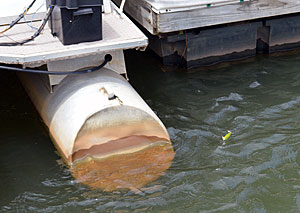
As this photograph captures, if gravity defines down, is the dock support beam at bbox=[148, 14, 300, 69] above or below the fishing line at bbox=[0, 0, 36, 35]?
below

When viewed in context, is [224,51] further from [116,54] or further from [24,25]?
[24,25]

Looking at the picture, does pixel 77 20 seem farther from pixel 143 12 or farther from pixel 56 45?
pixel 143 12

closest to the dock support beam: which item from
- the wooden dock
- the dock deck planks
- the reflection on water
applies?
the wooden dock

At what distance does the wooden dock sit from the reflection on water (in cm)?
203

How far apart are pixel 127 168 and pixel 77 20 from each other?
1.73 metres

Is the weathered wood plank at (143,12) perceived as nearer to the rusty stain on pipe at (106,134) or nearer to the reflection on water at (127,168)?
the rusty stain on pipe at (106,134)

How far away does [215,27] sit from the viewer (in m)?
7.56

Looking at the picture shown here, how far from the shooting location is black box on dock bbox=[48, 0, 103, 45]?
213 inches

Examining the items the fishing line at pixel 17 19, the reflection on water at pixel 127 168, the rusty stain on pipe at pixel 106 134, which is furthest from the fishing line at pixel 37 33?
the reflection on water at pixel 127 168

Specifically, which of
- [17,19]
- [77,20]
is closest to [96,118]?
[77,20]

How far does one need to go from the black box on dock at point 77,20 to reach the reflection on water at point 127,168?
4.28 feet

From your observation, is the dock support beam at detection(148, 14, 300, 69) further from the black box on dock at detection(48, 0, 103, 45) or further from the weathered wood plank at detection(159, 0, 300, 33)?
the black box on dock at detection(48, 0, 103, 45)

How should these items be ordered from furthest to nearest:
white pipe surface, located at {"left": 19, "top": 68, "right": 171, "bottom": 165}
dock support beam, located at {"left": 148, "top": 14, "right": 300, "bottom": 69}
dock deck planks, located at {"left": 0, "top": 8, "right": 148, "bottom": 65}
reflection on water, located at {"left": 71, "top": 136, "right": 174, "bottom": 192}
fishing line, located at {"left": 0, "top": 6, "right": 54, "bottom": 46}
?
dock support beam, located at {"left": 148, "top": 14, "right": 300, "bottom": 69}
fishing line, located at {"left": 0, "top": 6, "right": 54, "bottom": 46}
dock deck planks, located at {"left": 0, "top": 8, "right": 148, "bottom": 65}
white pipe surface, located at {"left": 19, "top": 68, "right": 171, "bottom": 165}
reflection on water, located at {"left": 71, "top": 136, "right": 174, "bottom": 192}

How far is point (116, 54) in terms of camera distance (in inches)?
232
